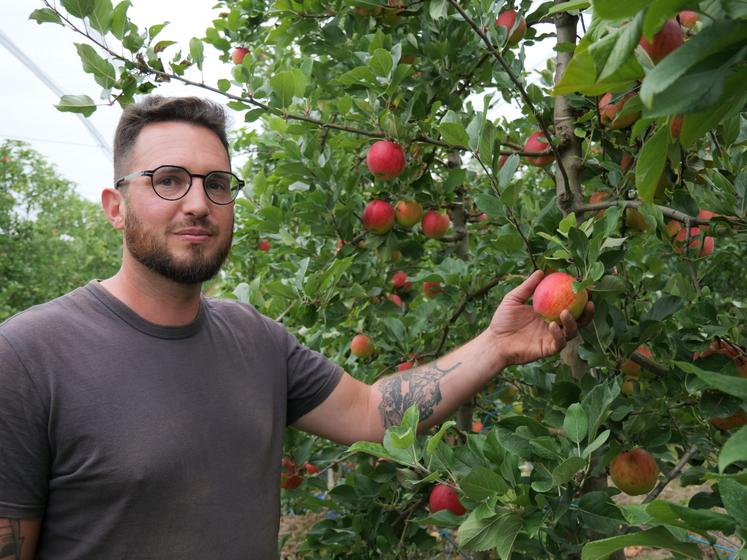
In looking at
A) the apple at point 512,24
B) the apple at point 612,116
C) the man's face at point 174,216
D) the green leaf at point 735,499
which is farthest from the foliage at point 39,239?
the green leaf at point 735,499

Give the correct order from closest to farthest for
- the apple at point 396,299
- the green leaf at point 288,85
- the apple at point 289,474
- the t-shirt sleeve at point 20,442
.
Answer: the t-shirt sleeve at point 20,442 → the green leaf at point 288,85 → the apple at point 289,474 → the apple at point 396,299

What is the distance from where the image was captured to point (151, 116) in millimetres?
1554

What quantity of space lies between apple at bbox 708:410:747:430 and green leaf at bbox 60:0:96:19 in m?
1.60

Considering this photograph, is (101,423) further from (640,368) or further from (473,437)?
(640,368)

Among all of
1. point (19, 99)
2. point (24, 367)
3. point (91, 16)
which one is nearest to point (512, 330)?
point (24, 367)

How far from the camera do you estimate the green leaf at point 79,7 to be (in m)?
1.49

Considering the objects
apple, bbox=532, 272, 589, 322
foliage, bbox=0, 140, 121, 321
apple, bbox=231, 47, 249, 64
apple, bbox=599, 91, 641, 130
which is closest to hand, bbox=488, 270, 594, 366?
apple, bbox=532, 272, 589, 322

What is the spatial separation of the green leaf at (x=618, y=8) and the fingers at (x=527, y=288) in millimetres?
875

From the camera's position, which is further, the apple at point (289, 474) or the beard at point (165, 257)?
the apple at point (289, 474)

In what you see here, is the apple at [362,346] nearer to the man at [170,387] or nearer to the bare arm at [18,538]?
the man at [170,387]

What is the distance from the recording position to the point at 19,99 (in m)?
10.1

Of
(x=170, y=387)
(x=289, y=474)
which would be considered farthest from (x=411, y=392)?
(x=170, y=387)

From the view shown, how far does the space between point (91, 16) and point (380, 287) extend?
3.52 feet

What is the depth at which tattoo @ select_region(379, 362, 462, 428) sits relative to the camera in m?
1.63
